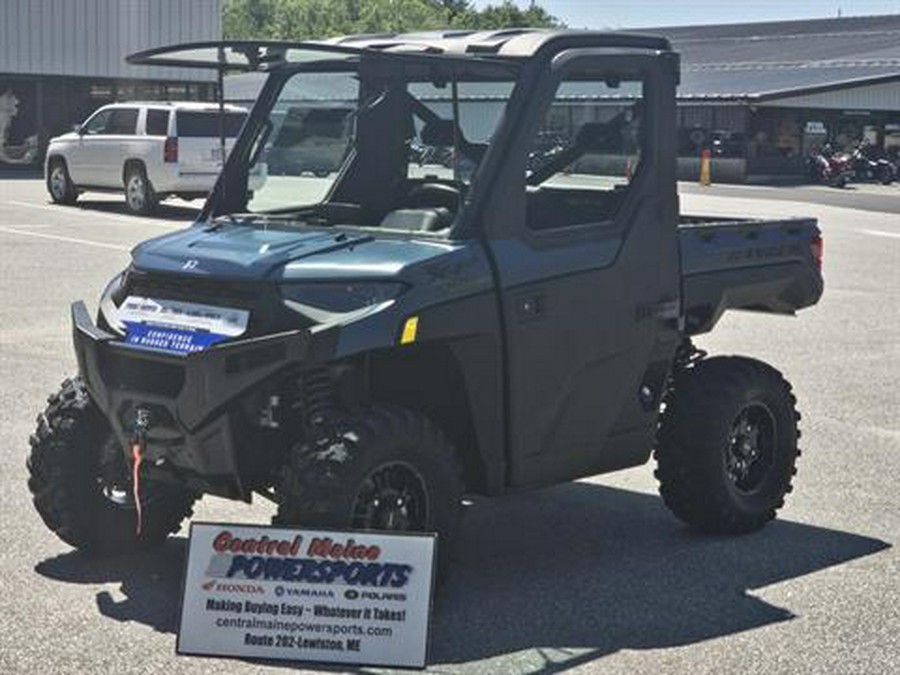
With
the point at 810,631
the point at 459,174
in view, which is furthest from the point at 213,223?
the point at 810,631

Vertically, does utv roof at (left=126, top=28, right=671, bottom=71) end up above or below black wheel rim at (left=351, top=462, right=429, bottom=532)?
above

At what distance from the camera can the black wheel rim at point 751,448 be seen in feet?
23.6

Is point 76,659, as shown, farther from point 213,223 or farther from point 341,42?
point 341,42

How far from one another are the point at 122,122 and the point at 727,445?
21.1 m

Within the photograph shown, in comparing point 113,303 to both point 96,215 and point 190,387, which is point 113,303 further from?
point 96,215

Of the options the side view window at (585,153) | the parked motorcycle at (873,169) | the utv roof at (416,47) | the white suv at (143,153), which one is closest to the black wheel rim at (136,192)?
the white suv at (143,153)

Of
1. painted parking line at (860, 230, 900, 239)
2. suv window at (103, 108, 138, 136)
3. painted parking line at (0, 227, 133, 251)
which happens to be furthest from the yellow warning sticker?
suv window at (103, 108, 138, 136)

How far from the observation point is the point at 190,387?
5555mm

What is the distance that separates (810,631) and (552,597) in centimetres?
99

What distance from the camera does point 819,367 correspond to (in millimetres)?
11969

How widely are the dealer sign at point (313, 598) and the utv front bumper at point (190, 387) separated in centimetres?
43

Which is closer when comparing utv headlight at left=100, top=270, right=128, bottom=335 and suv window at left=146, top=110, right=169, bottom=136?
utv headlight at left=100, top=270, right=128, bottom=335

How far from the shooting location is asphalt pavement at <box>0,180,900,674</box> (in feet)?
18.0

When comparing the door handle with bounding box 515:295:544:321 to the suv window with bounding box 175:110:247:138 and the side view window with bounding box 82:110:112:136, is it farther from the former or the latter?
the side view window with bounding box 82:110:112:136
